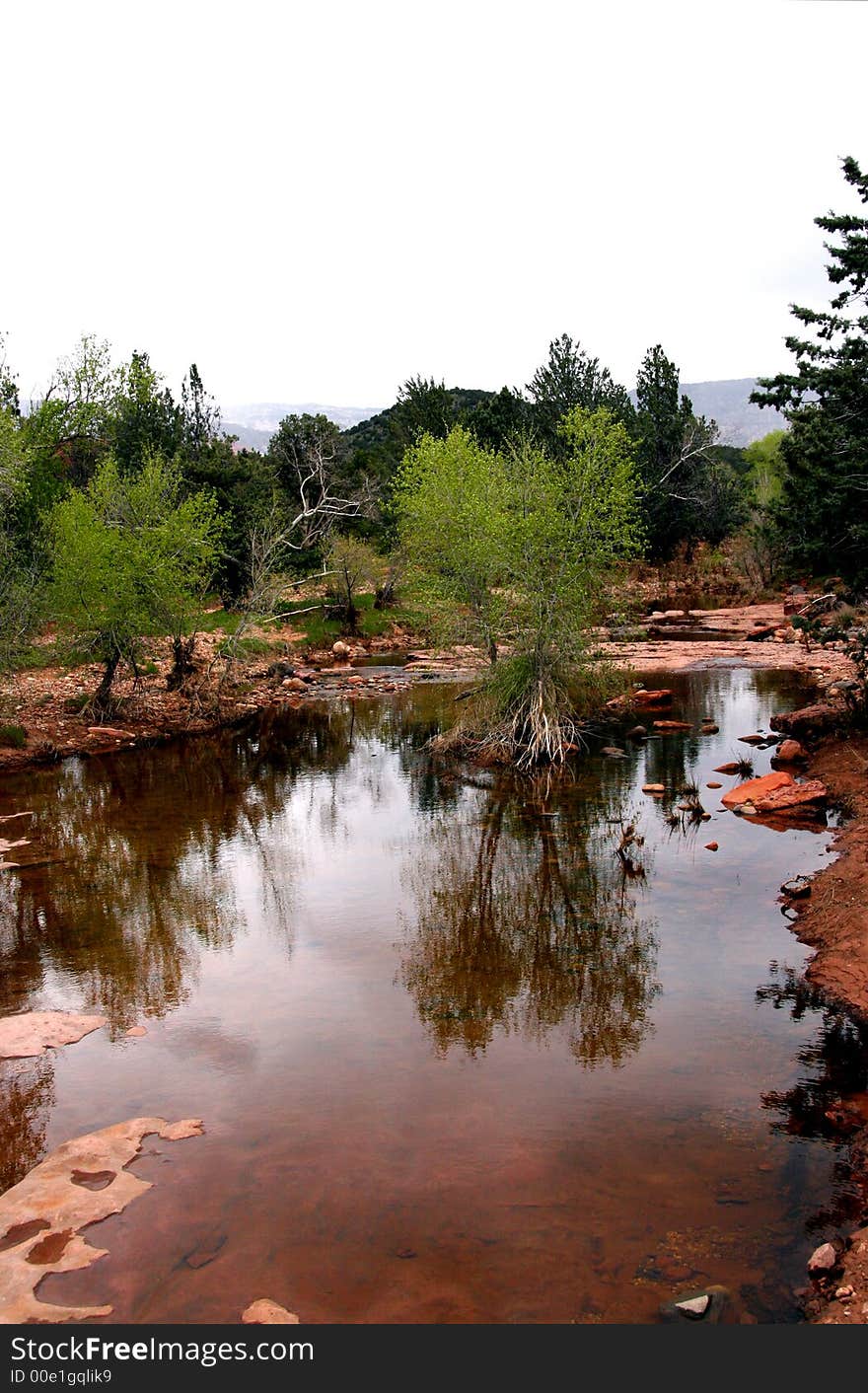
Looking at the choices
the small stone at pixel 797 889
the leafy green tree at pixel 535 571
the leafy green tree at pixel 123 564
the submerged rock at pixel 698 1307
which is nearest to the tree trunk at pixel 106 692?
the leafy green tree at pixel 123 564

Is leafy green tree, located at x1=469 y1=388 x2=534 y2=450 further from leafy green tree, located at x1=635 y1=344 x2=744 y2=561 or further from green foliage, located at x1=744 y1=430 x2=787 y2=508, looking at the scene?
green foliage, located at x1=744 y1=430 x2=787 y2=508

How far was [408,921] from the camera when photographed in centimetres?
1661

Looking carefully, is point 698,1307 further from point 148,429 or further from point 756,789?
point 148,429

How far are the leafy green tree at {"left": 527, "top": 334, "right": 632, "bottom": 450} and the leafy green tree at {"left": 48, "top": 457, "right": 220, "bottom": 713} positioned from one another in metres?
41.7

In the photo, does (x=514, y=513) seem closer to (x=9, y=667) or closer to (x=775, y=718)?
(x=775, y=718)

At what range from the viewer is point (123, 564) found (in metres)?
34.0

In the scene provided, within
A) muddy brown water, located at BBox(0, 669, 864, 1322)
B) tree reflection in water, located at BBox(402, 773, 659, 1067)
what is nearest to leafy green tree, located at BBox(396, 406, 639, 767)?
muddy brown water, located at BBox(0, 669, 864, 1322)

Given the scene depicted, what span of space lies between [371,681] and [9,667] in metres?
16.8

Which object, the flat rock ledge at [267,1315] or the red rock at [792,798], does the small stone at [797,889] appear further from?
the flat rock ledge at [267,1315]

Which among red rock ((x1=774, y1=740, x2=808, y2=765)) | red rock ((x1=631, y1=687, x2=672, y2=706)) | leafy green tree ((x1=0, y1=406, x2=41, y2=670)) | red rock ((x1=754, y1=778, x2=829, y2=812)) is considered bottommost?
red rock ((x1=754, y1=778, x2=829, y2=812))

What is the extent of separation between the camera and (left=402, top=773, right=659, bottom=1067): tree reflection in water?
1298cm

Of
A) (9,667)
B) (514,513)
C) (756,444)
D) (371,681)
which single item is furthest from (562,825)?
(756,444)

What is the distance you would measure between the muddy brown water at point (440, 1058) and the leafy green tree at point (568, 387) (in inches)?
2156

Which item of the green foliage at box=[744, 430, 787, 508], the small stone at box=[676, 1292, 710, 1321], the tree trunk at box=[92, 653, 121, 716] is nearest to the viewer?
the small stone at box=[676, 1292, 710, 1321]
